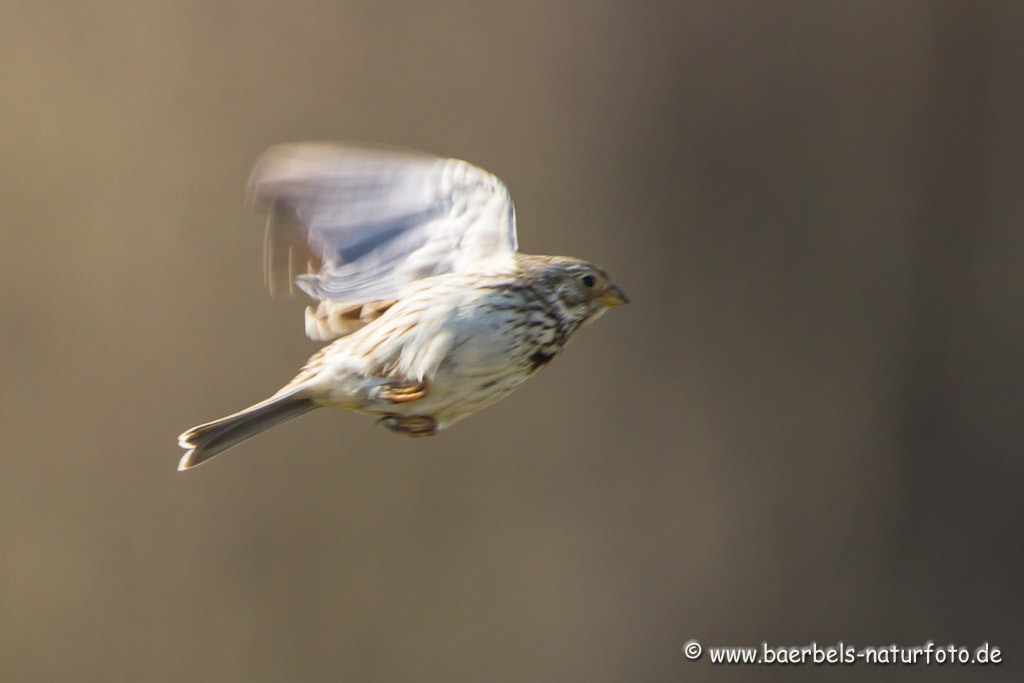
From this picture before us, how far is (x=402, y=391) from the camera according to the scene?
169cm

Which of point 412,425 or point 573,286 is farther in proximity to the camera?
point 573,286

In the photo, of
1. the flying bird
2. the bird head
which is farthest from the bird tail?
the bird head

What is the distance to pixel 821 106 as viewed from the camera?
12.1 ft

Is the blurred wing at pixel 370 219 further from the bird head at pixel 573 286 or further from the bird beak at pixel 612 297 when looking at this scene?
the bird beak at pixel 612 297

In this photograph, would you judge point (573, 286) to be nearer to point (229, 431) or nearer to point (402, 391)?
point (402, 391)

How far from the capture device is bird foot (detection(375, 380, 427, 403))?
166 cm

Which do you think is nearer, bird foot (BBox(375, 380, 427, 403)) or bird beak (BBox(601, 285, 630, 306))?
bird foot (BBox(375, 380, 427, 403))

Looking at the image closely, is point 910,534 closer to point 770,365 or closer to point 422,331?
point 770,365

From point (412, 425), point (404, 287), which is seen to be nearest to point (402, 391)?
point (412, 425)

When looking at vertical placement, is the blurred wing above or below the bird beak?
above

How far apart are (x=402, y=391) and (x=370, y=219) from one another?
0.42m

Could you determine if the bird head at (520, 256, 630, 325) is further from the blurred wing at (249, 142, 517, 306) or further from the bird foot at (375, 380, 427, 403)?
the bird foot at (375, 380, 427, 403)

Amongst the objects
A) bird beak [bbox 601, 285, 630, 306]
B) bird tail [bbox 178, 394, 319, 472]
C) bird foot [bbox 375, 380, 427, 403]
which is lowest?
bird tail [bbox 178, 394, 319, 472]

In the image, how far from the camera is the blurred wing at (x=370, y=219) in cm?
187
